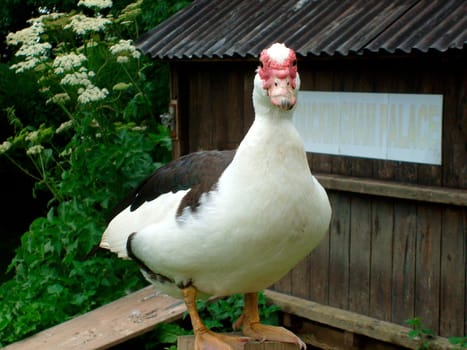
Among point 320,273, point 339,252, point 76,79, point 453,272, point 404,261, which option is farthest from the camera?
point 76,79

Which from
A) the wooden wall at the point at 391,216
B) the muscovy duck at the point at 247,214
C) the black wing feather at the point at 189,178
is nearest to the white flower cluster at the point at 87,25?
the wooden wall at the point at 391,216

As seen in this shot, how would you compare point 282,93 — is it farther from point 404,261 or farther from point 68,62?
point 68,62

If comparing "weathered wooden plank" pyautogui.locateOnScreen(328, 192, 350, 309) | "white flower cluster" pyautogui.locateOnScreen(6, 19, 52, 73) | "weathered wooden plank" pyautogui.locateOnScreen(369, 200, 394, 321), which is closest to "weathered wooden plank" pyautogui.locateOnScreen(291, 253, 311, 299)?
"weathered wooden plank" pyautogui.locateOnScreen(328, 192, 350, 309)

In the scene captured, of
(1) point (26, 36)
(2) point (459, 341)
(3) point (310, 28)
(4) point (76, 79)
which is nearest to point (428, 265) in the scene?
(2) point (459, 341)

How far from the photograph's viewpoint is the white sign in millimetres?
5023

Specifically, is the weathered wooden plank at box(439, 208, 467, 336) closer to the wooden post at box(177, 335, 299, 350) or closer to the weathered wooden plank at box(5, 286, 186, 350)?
the weathered wooden plank at box(5, 286, 186, 350)

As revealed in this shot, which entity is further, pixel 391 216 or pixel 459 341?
pixel 391 216

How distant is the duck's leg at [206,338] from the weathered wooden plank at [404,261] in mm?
2757

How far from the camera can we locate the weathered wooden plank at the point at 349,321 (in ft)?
17.4

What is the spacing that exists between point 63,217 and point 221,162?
3963mm

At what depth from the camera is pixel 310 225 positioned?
7.79 feet

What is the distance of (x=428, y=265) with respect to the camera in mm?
5184

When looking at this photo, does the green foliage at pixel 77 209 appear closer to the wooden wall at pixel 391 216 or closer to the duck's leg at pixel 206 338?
the wooden wall at pixel 391 216

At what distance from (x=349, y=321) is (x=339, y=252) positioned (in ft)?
1.73
